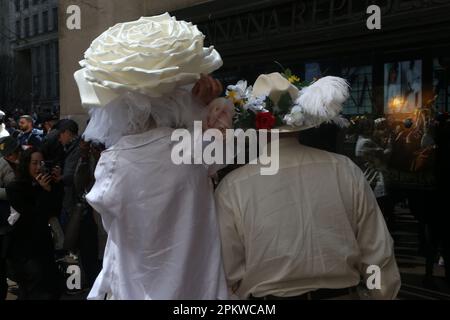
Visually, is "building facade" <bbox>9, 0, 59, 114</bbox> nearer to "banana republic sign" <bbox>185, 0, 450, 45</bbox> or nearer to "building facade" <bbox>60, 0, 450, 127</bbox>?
"banana republic sign" <bbox>185, 0, 450, 45</bbox>

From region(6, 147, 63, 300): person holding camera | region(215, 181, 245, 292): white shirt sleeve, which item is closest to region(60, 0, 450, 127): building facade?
region(6, 147, 63, 300): person holding camera

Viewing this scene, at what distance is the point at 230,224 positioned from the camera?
2.40 metres

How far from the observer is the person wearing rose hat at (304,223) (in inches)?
93.0

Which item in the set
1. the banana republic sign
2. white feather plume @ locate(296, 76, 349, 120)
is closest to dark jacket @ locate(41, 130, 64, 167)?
the banana republic sign

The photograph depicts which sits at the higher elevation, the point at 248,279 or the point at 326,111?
the point at 326,111

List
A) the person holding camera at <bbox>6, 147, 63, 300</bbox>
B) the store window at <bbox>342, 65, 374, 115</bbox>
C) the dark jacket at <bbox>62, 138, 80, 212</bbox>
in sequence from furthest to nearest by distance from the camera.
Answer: the dark jacket at <bbox>62, 138, 80, 212</bbox> → the store window at <bbox>342, 65, 374, 115</bbox> → the person holding camera at <bbox>6, 147, 63, 300</bbox>

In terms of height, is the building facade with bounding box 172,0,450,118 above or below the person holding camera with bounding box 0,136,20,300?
above

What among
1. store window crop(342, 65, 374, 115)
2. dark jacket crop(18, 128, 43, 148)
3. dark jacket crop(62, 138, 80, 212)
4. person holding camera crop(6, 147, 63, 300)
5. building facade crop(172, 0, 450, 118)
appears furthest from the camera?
dark jacket crop(18, 128, 43, 148)

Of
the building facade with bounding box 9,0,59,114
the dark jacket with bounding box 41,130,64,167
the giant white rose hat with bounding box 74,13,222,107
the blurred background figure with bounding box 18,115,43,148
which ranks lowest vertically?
the dark jacket with bounding box 41,130,64,167

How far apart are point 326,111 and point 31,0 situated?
54.0 m

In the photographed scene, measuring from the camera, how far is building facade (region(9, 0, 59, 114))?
1951 inches

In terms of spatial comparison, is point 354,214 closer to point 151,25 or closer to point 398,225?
point 151,25

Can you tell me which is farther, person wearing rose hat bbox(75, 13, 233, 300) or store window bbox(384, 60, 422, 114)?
store window bbox(384, 60, 422, 114)

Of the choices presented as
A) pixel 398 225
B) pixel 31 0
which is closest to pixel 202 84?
pixel 398 225
